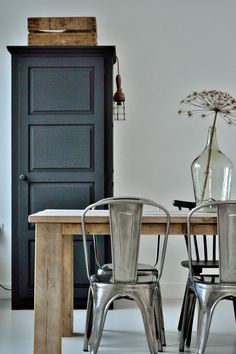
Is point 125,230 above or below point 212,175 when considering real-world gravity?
below

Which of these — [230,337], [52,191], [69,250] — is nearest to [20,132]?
[52,191]

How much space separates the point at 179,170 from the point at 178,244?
603 millimetres

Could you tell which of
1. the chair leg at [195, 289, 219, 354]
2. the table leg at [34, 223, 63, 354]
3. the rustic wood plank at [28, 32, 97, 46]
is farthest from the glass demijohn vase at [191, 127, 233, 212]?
the rustic wood plank at [28, 32, 97, 46]

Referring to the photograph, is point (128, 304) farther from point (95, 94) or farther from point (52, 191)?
point (95, 94)

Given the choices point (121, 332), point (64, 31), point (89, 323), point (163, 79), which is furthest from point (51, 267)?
point (163, 79)

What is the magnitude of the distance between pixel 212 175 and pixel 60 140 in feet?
4.56

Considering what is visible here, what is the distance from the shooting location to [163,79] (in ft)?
16.2

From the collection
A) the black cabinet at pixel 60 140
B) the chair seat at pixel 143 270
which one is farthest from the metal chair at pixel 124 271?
the black cabinet at pixel 60 140

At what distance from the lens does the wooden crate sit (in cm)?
439

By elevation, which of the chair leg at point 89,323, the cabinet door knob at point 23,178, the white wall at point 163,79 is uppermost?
the white wall at point 163,79

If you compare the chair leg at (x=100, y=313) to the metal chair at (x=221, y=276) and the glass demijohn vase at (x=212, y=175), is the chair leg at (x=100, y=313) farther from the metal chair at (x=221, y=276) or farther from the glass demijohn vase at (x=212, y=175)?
the glass demijohn vase at (x=212, y=175)

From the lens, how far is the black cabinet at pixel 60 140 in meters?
4.36

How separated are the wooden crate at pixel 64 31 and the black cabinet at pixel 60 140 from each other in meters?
0.08

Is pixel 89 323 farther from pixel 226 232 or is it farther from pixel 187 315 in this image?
pixel 226 232
